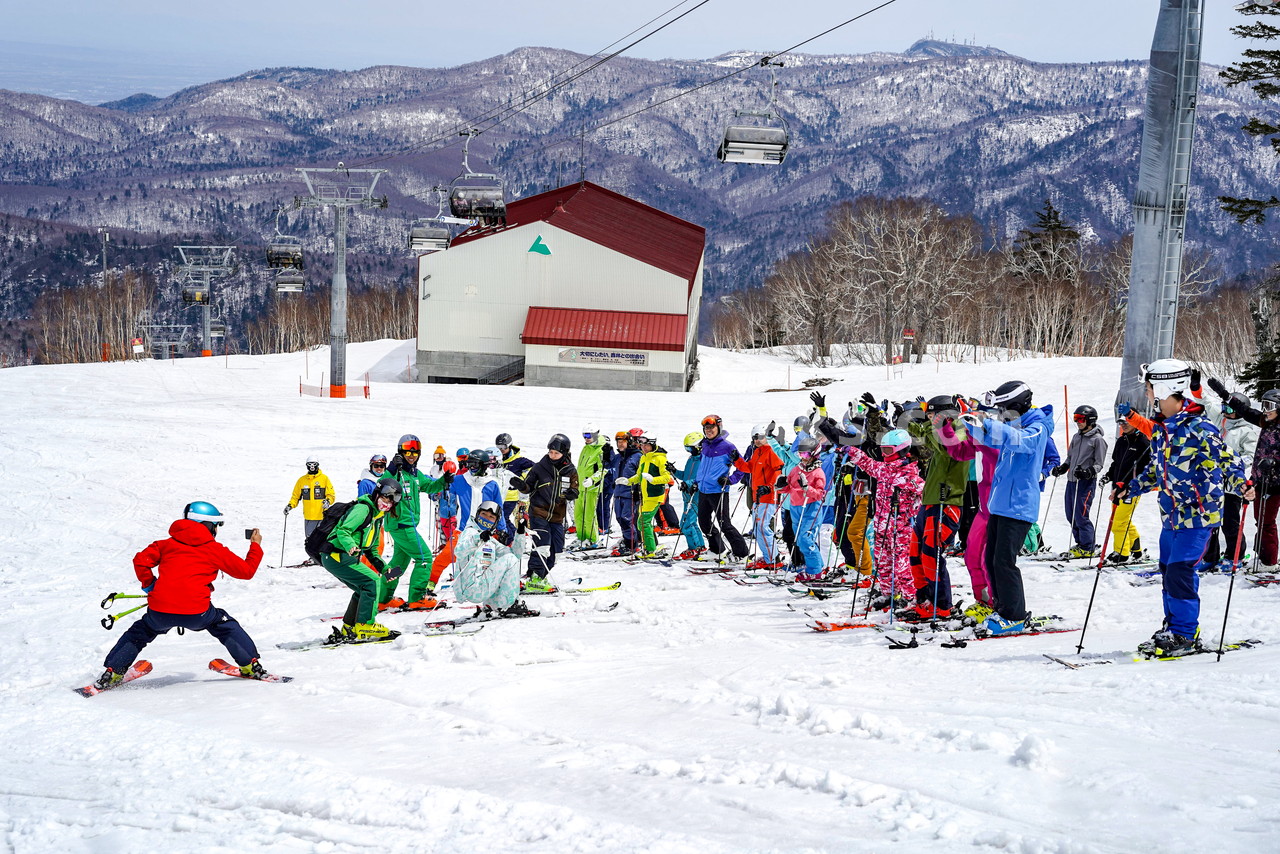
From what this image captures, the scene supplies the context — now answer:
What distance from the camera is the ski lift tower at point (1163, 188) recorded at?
12.9 meters

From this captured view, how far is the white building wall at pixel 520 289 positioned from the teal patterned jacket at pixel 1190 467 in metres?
38.4

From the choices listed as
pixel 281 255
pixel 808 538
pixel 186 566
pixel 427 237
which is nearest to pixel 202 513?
pixel 186 566

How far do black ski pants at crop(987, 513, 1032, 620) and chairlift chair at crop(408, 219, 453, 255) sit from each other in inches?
1062

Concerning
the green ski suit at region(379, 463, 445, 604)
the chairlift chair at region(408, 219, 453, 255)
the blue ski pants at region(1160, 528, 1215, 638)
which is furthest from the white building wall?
the blue ski pants at region(1160, 528, 1215, 638)

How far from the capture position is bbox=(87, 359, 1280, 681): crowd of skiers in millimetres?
6434

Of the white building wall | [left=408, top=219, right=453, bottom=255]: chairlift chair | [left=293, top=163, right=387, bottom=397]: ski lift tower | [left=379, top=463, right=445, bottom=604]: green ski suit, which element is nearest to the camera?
[left=379, top=463, right=445, bottom=604]: green ski suit

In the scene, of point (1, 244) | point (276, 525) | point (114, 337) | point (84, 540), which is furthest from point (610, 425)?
point (1, 244)

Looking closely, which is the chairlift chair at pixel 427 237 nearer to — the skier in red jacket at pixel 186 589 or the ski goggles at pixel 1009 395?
the skier in red jacket at pixel 186 589

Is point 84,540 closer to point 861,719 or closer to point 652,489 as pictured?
point 652,489

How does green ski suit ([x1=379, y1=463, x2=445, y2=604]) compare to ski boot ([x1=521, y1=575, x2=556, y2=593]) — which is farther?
ski boot ([x1=521, y1=575, x2=556, y2=593])

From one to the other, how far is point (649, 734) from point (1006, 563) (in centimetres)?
314

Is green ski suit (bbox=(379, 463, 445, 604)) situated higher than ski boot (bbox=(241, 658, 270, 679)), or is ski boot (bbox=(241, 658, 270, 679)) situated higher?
green ski suit (bbox=(379, 463, 445, 604))

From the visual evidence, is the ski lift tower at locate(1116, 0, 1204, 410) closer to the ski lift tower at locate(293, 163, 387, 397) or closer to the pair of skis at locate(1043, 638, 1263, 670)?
the pair of skis at locate(1043, 638, 1263, 670)

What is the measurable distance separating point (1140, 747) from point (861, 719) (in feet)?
4.27
